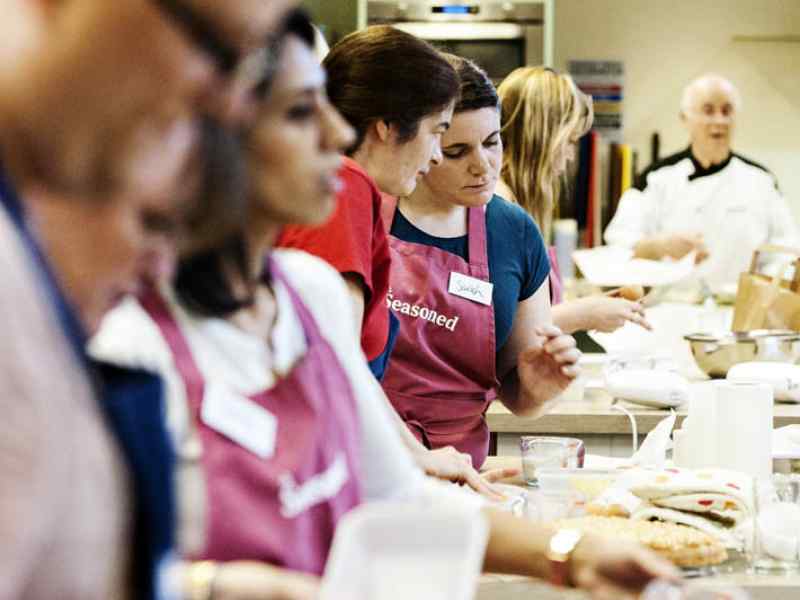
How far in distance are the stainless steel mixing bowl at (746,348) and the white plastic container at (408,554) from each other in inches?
108

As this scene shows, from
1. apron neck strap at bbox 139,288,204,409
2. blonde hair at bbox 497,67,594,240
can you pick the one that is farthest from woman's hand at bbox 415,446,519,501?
blonde hair at bbox 497,67,594,240

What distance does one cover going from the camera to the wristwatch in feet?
4.36

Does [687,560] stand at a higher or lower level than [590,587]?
lower

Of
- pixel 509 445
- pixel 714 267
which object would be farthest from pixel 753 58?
pixel 509 445

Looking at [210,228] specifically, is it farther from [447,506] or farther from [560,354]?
[560,354]

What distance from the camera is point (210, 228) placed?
81 centimetres

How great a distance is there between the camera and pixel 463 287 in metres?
2.79

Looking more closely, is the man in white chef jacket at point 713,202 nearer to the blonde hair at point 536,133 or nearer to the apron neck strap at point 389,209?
the blonde hair at point 536,133

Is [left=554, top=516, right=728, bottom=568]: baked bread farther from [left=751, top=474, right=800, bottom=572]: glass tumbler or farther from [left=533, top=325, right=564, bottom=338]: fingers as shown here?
[left=533, top=325, right=564, bottom=338]: fingers

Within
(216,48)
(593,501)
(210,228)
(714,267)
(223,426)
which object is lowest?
(714,267)

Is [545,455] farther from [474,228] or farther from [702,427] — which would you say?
[474,228]

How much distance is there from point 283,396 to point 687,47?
6.56 meters

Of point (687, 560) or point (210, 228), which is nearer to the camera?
point (210, 228)

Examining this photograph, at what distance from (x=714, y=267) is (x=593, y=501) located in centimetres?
473
